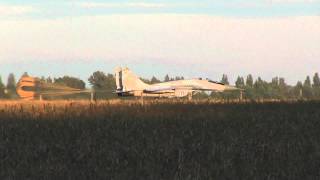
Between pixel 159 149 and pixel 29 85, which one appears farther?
pixel 29 85

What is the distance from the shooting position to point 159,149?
10.6 metres

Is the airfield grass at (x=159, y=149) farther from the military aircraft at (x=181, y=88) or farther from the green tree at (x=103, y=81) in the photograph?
the green tree at (x=103, y=81)

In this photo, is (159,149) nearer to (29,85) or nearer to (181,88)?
(181,88)

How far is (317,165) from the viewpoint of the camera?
369 inches

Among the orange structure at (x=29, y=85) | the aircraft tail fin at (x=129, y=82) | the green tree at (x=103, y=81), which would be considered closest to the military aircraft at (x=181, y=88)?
the aircraft tail fin at (x=129, y=82)

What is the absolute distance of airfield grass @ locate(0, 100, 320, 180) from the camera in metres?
8.76

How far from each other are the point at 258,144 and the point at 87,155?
3.18 meters

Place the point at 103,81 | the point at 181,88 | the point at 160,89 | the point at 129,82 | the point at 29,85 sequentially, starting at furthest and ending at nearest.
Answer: the point at 103,81 < the point at 129,82 < the point at 29,85 < the point at 160,89 < the point at 181,88

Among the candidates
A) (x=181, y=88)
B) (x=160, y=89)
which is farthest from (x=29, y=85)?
(x=181, y=88)

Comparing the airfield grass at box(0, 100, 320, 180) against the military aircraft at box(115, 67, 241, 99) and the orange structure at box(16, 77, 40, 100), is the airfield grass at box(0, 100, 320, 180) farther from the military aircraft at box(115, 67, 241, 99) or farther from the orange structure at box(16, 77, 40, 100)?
the orange structure at box(16, 77, 40, 100)

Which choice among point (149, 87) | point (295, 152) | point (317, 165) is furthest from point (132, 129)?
point (149, 87)

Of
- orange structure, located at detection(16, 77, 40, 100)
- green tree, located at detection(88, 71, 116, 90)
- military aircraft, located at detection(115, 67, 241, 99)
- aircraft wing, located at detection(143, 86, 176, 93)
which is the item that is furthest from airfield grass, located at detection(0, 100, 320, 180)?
green tree, located at detection(88, 71, 116, 90)

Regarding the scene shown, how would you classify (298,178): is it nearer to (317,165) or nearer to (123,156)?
(317,165)

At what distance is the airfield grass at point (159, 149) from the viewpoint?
8.76 metres
